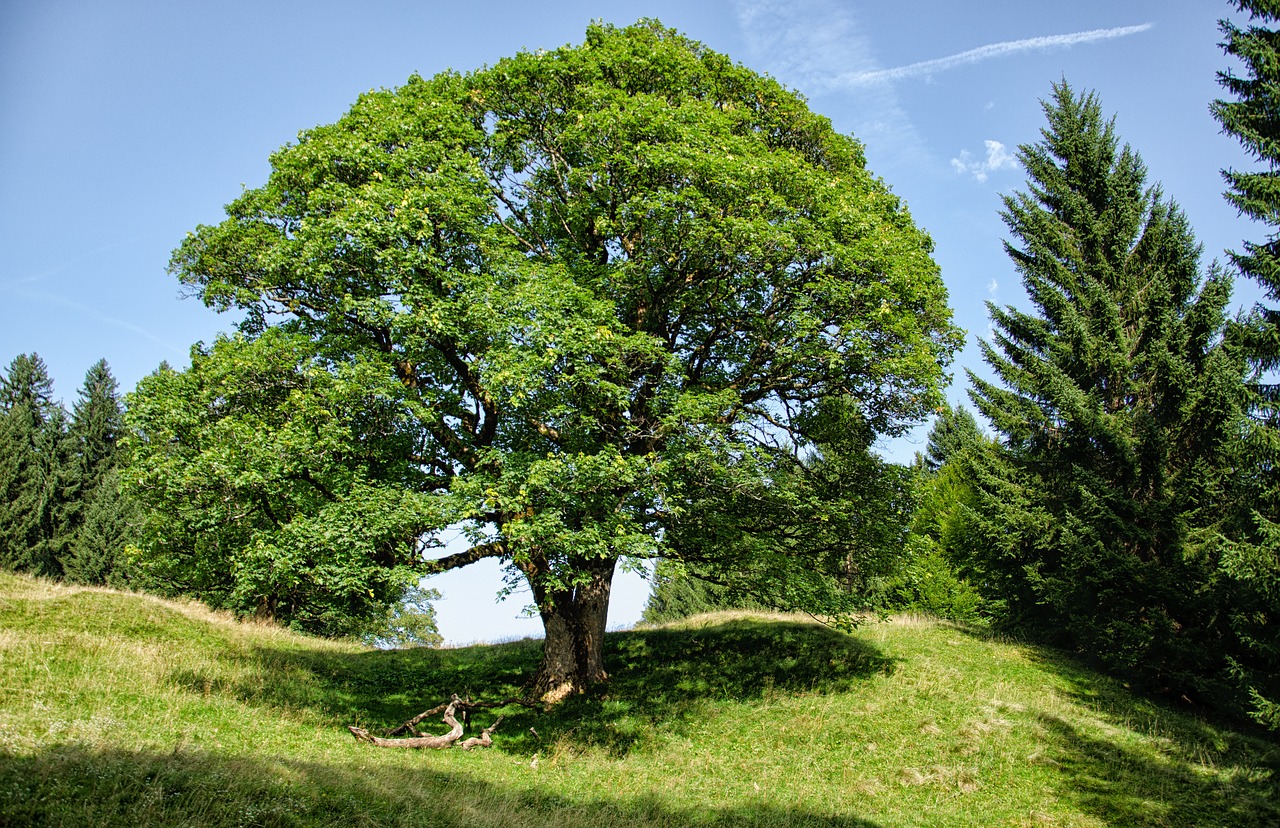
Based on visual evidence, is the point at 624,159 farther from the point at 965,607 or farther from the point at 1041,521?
the point at 965,607

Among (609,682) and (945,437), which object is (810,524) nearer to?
(609,682)

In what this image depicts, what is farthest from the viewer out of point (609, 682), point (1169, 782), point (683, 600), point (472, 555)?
point (683, 600)

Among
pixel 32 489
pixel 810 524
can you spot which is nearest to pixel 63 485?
pixel 32 489

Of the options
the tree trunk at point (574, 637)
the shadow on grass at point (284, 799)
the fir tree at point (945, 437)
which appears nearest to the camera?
the shadow on grass at point (284, 799)

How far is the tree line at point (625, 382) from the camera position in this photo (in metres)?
13.2

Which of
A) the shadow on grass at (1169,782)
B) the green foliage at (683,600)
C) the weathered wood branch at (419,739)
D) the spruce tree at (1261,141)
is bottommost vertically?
the shadow on grass at (1169,782)

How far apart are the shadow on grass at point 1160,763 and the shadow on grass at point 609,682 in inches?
186

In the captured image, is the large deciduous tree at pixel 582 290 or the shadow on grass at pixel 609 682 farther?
the shadow on grass at pixel 609 682

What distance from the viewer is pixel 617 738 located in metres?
14.9

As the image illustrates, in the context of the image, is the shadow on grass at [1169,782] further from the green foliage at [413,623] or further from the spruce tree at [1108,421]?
the green foliage at [413,623]

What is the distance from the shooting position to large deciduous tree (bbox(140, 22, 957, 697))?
1342cm

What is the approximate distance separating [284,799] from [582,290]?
31.5 ft

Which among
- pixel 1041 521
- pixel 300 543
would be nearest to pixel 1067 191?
pixel 1041 521

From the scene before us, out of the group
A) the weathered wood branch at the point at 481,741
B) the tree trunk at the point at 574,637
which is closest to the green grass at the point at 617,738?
the weathered wood branch at the point at 481,741
